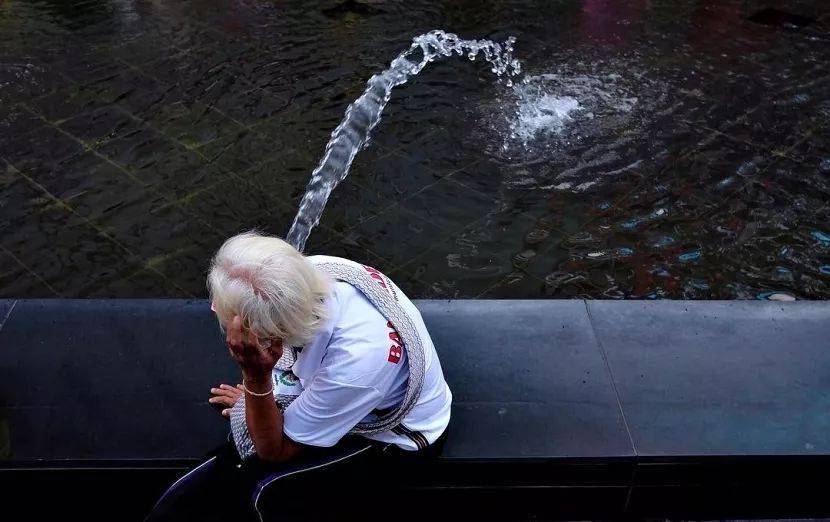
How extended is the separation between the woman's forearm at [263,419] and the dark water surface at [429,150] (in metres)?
2.32

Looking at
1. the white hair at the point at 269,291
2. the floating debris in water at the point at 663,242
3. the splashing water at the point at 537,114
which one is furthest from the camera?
the splashing water at the point at 537,114

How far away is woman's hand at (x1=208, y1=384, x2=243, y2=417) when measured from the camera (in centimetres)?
304

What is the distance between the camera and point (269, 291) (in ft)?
7.40

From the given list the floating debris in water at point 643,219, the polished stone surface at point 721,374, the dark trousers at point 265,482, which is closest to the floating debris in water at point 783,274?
the floating debris in water at point 643,219

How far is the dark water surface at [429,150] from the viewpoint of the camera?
500cm

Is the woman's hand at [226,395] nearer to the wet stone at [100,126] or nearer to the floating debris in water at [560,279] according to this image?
the floating debris in water at [560,279]

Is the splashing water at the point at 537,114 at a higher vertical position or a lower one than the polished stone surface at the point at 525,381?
lower

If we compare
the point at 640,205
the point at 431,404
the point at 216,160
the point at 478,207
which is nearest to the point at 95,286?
the point at 216,160

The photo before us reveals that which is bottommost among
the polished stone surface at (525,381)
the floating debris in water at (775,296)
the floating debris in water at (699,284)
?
the floating debris in water at (699,284)

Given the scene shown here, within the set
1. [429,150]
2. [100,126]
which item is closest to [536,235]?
[429,150]

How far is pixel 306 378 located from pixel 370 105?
4.44 meters

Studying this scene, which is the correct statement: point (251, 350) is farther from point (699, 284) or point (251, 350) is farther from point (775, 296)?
point (775, 296)

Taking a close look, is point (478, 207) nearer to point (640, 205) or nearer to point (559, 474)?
point (640, 205)

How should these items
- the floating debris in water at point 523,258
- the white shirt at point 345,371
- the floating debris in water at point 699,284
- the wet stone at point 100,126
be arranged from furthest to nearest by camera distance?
1. the wet stone at point 100,126
2. the floating debris in water at point 523,258
3. the floating debris in water at point 699,284
4. the white shirt at point 345,371
